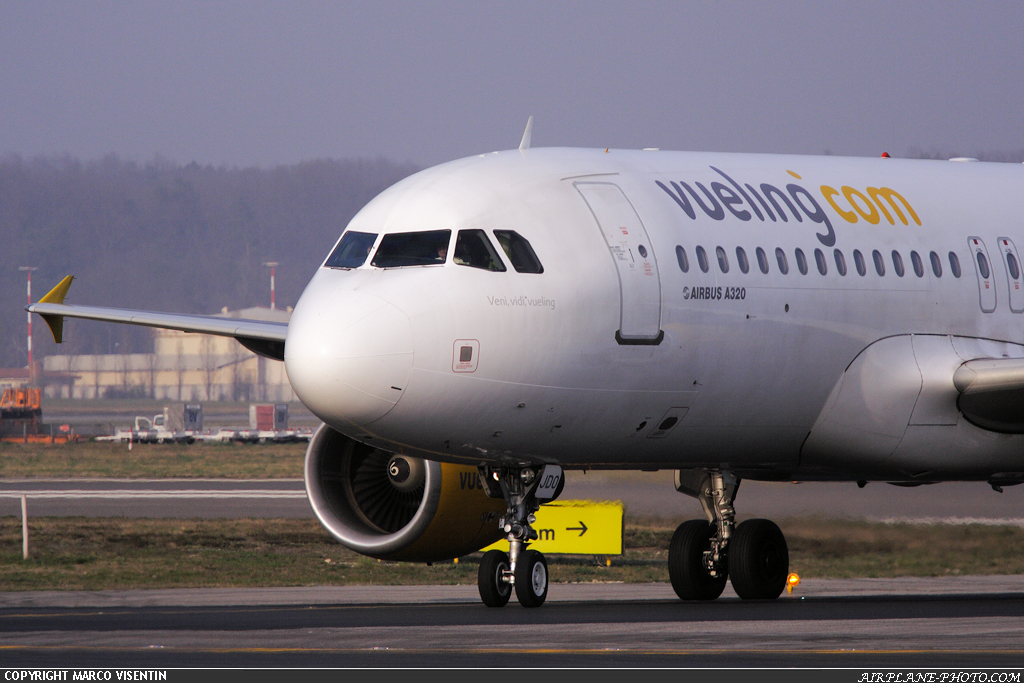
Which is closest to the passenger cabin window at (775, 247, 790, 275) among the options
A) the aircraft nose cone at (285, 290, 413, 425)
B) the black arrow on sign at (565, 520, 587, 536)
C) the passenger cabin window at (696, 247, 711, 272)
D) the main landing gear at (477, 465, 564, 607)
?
the passenger cabin window at (696, 247, 711, 272)

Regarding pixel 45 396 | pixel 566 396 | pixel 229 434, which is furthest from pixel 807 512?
pixel 45 396

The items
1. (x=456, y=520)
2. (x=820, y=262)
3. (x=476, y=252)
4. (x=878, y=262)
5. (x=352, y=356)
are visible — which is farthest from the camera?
(x=456, y=520)

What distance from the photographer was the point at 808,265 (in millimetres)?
16203

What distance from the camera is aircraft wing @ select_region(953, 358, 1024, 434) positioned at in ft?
52.6

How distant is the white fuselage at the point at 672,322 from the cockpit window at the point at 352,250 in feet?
0.42

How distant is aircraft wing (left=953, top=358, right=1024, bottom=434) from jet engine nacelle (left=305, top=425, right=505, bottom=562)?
16.8 feet

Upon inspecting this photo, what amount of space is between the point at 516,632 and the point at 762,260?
17.8 feet

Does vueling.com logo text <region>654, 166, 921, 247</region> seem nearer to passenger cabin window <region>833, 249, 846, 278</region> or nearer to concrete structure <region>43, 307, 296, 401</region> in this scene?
passenger cabin window <region>833, 249, 846, 278</region>

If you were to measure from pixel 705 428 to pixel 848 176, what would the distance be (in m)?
3.88

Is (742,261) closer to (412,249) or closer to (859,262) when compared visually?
(859,262)

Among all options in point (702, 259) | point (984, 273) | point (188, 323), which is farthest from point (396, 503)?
point (984, 273)

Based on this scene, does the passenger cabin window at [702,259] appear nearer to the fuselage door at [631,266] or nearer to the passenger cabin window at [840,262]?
the fuselage door at [631,266]

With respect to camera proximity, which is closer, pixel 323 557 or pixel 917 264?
pixel 917 264

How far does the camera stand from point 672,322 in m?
15.0
